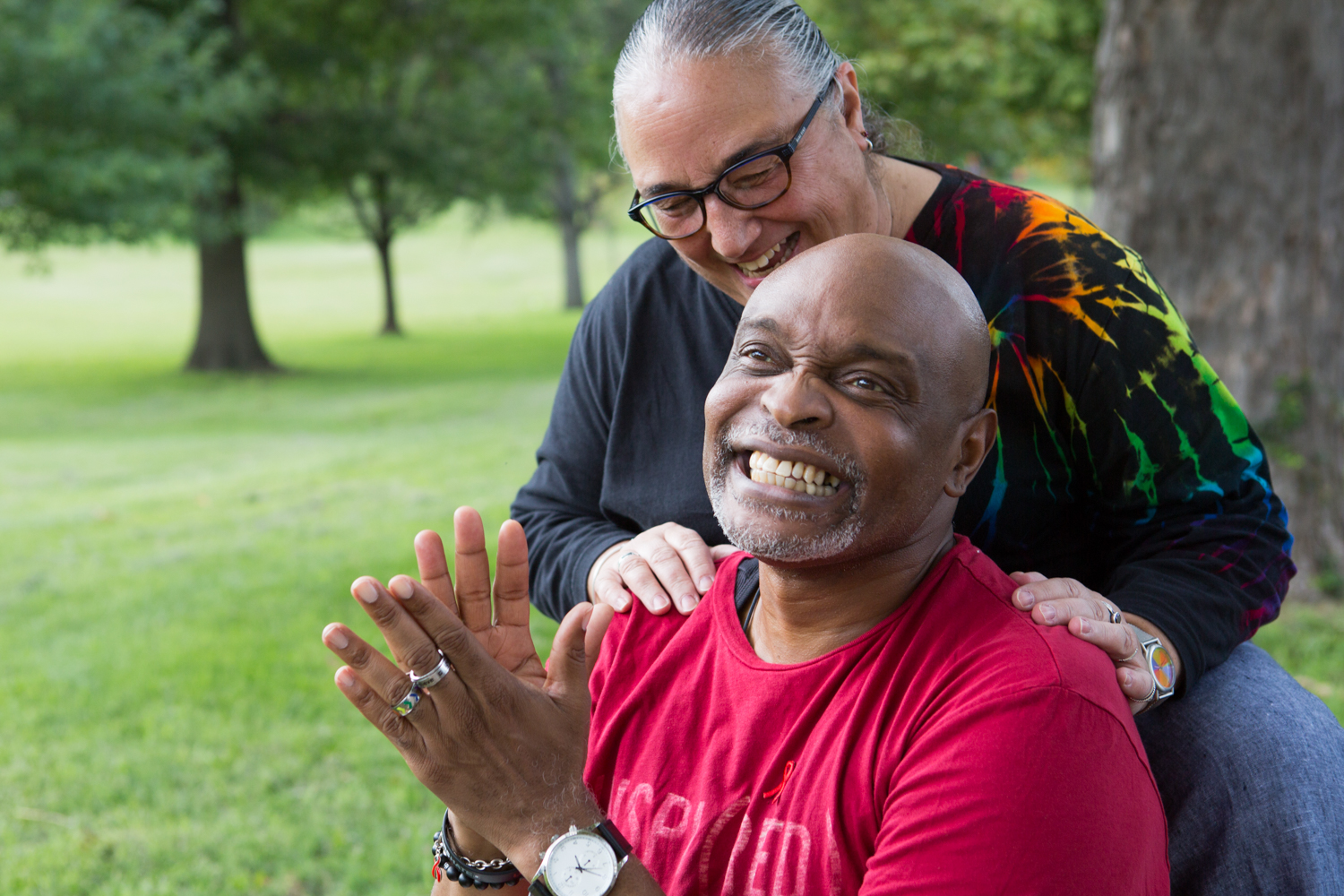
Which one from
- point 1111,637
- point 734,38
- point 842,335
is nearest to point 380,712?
point 842,335

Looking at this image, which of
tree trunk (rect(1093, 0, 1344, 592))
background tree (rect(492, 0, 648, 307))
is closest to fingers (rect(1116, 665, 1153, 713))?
tree trunk (rect(1093, 0, 1344, 592))

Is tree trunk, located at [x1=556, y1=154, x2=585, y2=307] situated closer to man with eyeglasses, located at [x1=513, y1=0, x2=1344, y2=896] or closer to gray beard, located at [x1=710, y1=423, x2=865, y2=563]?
man with eyeglasses, located at [x1=513, y1=0, x2=1344, y2=896]

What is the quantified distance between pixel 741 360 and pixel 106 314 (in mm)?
35668

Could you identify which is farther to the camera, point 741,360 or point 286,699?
point 286,699

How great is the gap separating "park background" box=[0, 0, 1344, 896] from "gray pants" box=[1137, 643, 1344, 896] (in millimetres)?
1539

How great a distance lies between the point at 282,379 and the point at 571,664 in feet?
63.0

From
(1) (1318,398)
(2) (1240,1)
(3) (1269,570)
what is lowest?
(1) (1318,398)

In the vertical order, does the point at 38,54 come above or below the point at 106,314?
above

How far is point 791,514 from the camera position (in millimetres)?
1857

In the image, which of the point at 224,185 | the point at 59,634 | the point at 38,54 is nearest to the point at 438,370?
the point at 224,185

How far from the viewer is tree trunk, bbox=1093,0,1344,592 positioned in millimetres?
5574

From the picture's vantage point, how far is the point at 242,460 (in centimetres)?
1215

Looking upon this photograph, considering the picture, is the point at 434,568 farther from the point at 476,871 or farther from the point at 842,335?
the point at 842,335

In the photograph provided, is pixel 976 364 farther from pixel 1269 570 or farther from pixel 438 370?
pixel 438 370
